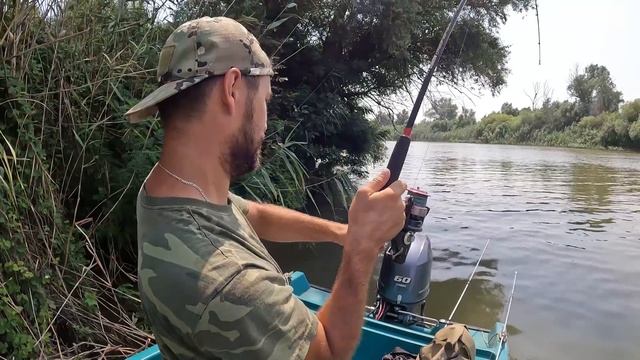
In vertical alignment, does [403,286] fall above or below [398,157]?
below

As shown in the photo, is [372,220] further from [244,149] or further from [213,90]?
[213,90]

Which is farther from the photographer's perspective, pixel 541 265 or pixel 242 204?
pixel 541 265

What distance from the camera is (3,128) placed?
9.12ft

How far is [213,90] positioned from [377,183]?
50 centimetres

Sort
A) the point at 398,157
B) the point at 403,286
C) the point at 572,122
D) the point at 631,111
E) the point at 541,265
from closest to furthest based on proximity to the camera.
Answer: the point at 398,157 → the point at 403,286 → the point at 541,265 → the point at 631,111 → the point at 572,122

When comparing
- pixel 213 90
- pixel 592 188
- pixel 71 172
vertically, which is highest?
pixel 213 90

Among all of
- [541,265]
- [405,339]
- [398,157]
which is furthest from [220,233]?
[541,265]

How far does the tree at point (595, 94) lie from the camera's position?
4781 cm

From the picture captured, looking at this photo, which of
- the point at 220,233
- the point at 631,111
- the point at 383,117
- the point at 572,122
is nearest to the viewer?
the point at 220,233

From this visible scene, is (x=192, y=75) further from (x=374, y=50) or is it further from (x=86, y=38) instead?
(x=374, y=50)

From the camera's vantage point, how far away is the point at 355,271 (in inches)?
49.1

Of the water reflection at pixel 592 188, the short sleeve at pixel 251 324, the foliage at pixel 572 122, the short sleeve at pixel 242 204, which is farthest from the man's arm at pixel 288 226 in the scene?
the foliage at pixel 572 122

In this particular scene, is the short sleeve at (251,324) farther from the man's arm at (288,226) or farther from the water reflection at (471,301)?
the water reflection at (471,301)

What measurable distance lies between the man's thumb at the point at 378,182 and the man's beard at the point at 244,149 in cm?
31
